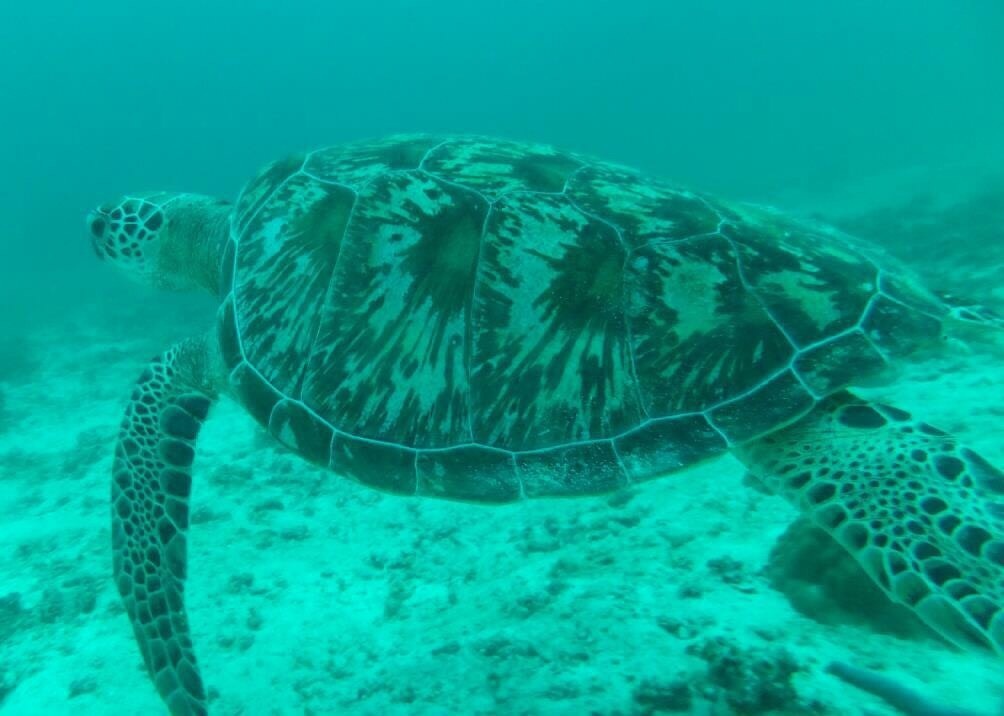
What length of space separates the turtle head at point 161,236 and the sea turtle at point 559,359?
4.15 feet

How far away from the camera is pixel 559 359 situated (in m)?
2.39

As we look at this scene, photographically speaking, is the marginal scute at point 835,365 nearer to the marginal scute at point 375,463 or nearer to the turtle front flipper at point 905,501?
the turtle front flipper at point 905,501

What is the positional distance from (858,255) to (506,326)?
1695 millimetres

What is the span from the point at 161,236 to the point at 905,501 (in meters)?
5.04

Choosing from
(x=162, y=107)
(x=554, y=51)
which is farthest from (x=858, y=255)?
(x=554, y=51)

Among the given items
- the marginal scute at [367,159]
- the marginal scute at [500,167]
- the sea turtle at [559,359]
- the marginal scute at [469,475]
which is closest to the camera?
the sea turtle at [559,359]

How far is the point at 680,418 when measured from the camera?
7.22 ft

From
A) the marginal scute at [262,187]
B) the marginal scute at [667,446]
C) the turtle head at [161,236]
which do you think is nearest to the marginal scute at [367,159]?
the marginal scute at [262,187]

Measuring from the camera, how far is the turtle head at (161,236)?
4320mm

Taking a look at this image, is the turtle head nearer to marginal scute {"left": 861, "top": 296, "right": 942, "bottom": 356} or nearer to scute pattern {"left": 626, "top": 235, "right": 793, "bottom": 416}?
scute pattern {"left": 626, "top": 235, "right": 793, "bottom": 416}

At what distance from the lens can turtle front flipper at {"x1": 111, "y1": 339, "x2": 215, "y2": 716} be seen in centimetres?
258

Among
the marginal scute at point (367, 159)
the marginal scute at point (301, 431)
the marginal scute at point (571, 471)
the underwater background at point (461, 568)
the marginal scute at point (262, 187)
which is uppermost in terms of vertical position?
the marginal scute at point (367, 159)

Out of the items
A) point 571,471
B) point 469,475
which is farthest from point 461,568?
point 571,471

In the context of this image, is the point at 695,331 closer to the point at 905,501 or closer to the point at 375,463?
the point at 905,501
